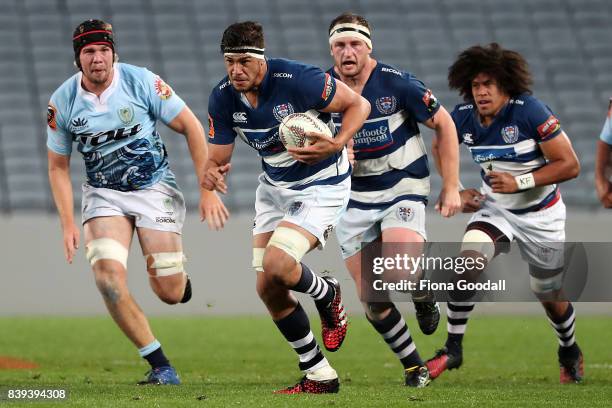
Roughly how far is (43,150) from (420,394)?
1098 centimetres

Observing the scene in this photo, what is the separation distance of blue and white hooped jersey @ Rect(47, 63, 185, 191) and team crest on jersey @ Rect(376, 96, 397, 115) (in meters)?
1.31

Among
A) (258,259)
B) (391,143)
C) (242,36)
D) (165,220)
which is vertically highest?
(242,36)

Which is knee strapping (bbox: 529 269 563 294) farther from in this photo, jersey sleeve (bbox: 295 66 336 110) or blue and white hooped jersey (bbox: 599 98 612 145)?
jersey sleeve (bbox: 295 66 336 110)

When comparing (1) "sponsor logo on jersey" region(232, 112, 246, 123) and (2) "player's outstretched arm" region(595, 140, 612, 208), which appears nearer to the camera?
(1) "sponsor logo on jersey" region(232, 112, 246, 123)

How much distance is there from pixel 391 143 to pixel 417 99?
1.13 ft

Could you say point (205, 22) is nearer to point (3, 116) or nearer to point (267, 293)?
point (3, 116)

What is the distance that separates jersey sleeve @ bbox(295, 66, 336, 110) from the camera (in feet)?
21.9

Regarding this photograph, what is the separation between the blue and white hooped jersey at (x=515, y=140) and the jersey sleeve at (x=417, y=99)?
886 millimetres

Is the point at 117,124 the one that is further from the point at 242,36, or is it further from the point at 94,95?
the point at 242,36

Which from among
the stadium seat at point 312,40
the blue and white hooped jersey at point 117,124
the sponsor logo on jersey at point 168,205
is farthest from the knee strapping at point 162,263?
the stadium seat at point 312,40

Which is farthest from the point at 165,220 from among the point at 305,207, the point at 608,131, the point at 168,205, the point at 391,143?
the point at 608,131

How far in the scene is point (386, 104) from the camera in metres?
7.52

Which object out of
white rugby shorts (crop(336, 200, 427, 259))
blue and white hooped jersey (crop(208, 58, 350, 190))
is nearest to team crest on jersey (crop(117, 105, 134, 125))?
blue and white hooped jersey (crop(208, 58, 350, 190))

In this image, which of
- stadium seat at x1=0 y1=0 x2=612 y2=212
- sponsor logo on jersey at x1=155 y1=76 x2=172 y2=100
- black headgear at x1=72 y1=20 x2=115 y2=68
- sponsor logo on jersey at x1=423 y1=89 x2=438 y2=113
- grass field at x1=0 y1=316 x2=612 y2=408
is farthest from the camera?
stadium seat at x1=0 y1=0 x2=612 y2=212
